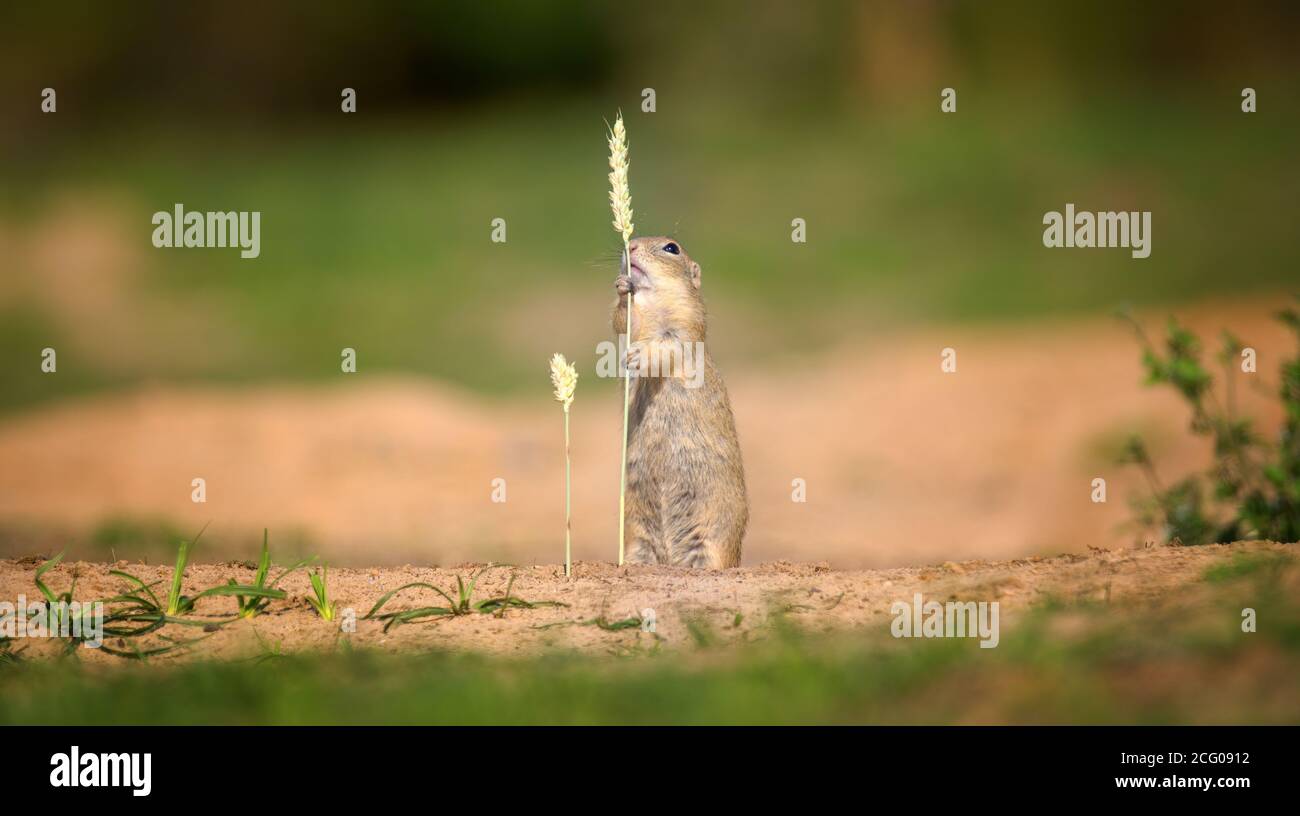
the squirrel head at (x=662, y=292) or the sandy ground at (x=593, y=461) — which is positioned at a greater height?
the squirrel head at (x=662, y=292)

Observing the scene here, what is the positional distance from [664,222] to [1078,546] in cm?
1117

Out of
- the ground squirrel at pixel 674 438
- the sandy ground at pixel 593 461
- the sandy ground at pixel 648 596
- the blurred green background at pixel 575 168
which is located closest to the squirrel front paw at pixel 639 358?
the ground squirrel at pixel 674 438

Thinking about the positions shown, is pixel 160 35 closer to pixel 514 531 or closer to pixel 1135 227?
pixel 1135 227

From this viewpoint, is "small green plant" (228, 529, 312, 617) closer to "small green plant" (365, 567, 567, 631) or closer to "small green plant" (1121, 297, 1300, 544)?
"small green plant" (365, 567, 567, 631)

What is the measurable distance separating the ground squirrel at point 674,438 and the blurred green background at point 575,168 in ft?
25.7

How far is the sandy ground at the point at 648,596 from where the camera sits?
5.23m

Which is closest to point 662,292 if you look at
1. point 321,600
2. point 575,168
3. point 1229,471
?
point 321,600

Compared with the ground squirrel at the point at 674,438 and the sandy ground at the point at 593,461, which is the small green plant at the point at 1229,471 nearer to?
the sandy ground at the point at 593,461

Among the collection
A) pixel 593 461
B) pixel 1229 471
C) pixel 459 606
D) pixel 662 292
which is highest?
pixel 662 292

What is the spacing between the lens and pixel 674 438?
741cm

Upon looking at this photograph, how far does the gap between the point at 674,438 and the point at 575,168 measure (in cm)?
1710

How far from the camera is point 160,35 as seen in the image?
100 feet

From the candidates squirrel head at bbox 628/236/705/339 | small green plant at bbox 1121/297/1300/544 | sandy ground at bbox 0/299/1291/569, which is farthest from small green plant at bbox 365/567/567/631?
small green plant at bbox 1121/297/1300/544

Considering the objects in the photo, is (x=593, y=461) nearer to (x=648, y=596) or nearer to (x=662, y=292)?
(x=662, y=292)
